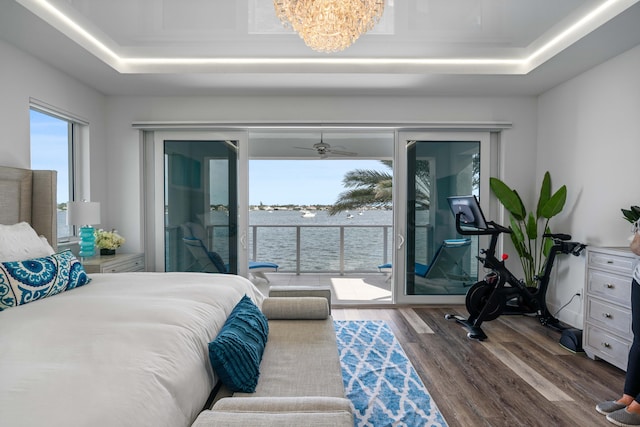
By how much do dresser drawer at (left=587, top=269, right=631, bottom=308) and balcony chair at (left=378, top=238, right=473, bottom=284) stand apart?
160 centimetres

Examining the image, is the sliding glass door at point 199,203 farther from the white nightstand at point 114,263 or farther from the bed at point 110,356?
the bed at point 110,356

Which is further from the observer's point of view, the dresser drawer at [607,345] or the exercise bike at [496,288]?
the exercise bike at [496,288]

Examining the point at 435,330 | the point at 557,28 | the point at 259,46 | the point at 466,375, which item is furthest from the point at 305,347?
the point at 557,28

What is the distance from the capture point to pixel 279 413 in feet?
3.79

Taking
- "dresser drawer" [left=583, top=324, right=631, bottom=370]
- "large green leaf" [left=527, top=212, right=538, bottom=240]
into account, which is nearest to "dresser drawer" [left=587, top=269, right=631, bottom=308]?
"dresser drawer" [left=583, top=324, right=631, bottom=370]

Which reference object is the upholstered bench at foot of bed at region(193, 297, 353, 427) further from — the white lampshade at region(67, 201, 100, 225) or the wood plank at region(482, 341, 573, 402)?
the white lampshade at region(67, 201, 100, 225)

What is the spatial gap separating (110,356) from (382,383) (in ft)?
6.09

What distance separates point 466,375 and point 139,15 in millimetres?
3800

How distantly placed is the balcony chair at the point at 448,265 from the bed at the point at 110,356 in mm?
3024

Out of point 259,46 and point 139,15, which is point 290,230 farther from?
point 139,15

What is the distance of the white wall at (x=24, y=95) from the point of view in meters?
2.88

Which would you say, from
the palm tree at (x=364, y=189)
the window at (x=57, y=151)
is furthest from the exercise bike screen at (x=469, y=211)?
the palm tree at (x=364, y=189)

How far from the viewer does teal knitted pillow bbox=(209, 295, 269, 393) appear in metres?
1.58

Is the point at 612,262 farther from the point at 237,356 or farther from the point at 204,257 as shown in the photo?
the point at 204,257
